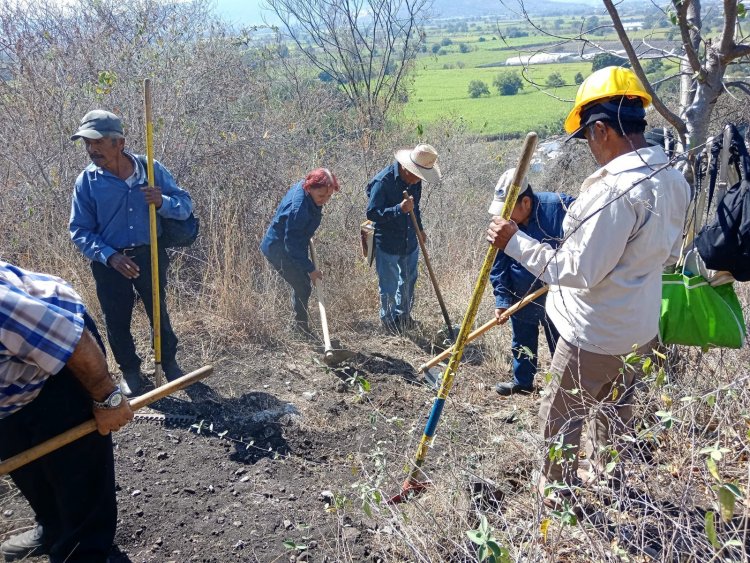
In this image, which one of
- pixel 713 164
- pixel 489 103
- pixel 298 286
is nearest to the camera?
pixel 713 164

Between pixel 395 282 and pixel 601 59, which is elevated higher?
pixel 601 59

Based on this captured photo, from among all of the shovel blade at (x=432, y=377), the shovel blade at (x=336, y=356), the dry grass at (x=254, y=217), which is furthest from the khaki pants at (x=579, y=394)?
the shovel blade at (x=336, y=356)

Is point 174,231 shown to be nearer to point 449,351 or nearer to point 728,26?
point 449,351

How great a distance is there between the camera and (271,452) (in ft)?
11.9

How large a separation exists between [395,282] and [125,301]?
2248mm

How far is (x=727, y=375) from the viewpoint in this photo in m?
3.11

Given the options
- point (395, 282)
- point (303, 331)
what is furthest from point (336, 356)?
point (395, 282)

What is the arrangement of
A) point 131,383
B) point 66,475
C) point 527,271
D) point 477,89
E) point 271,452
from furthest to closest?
point 477,89
point 131,383
point 527,271
point 271,452
point 66,475

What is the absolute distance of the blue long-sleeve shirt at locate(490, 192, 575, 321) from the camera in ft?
11.9

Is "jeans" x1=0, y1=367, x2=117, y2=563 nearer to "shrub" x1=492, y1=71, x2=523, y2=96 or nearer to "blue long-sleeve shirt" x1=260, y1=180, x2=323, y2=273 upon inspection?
"blue long-sleeve shirt" x1=260, y1=180, x2=323, y2=273

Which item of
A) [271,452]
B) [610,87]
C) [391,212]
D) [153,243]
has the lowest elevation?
[271,452]

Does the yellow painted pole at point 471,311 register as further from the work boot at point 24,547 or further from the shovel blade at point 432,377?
the work boot at point 24,547

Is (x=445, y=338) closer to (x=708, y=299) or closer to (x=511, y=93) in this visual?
(x=708, y=299)

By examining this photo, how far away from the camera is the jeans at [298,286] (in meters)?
5.31
